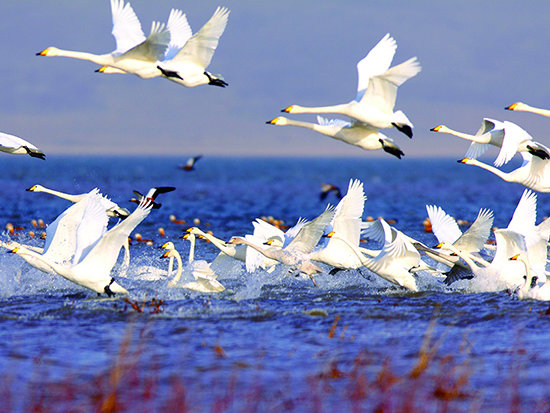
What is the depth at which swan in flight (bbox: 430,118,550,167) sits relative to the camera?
40.5 feet

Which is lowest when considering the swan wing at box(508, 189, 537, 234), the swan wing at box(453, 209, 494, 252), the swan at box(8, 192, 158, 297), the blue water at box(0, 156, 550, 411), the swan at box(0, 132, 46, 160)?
the blue water at box(0, 156, 550, 411)

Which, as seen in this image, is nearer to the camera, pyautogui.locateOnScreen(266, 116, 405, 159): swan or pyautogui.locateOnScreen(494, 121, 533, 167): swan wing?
pyautogui.locateOnScreen(494, 121, 533, 167): swan wing

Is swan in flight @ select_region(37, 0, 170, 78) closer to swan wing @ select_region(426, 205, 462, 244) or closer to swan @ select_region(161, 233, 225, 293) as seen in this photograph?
swan @ select_region(161, 233, 225, 293)

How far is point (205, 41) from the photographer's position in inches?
455

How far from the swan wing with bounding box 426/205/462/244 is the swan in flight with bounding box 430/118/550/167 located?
135cm

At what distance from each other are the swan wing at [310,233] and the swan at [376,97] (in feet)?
5.32

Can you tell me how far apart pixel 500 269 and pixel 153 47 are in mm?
6457

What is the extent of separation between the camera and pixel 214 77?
12031 millimetres

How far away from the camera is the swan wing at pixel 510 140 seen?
40.2ft

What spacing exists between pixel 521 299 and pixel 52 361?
23.1 ft

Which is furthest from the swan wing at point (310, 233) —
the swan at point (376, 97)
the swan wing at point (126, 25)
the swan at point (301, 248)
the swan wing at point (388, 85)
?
the swan wing at point (126, 25)

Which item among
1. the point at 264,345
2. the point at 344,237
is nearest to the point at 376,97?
the point at 344,237

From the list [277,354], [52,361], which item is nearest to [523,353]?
[277,354]

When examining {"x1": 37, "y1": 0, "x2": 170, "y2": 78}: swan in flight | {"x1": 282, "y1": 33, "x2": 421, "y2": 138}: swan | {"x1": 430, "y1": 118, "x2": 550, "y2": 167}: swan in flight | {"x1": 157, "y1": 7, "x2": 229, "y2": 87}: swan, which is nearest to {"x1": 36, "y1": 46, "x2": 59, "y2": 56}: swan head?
{"x1": 37, "y1": 0, "x2": 170, "y2": 78}: swan in flight
